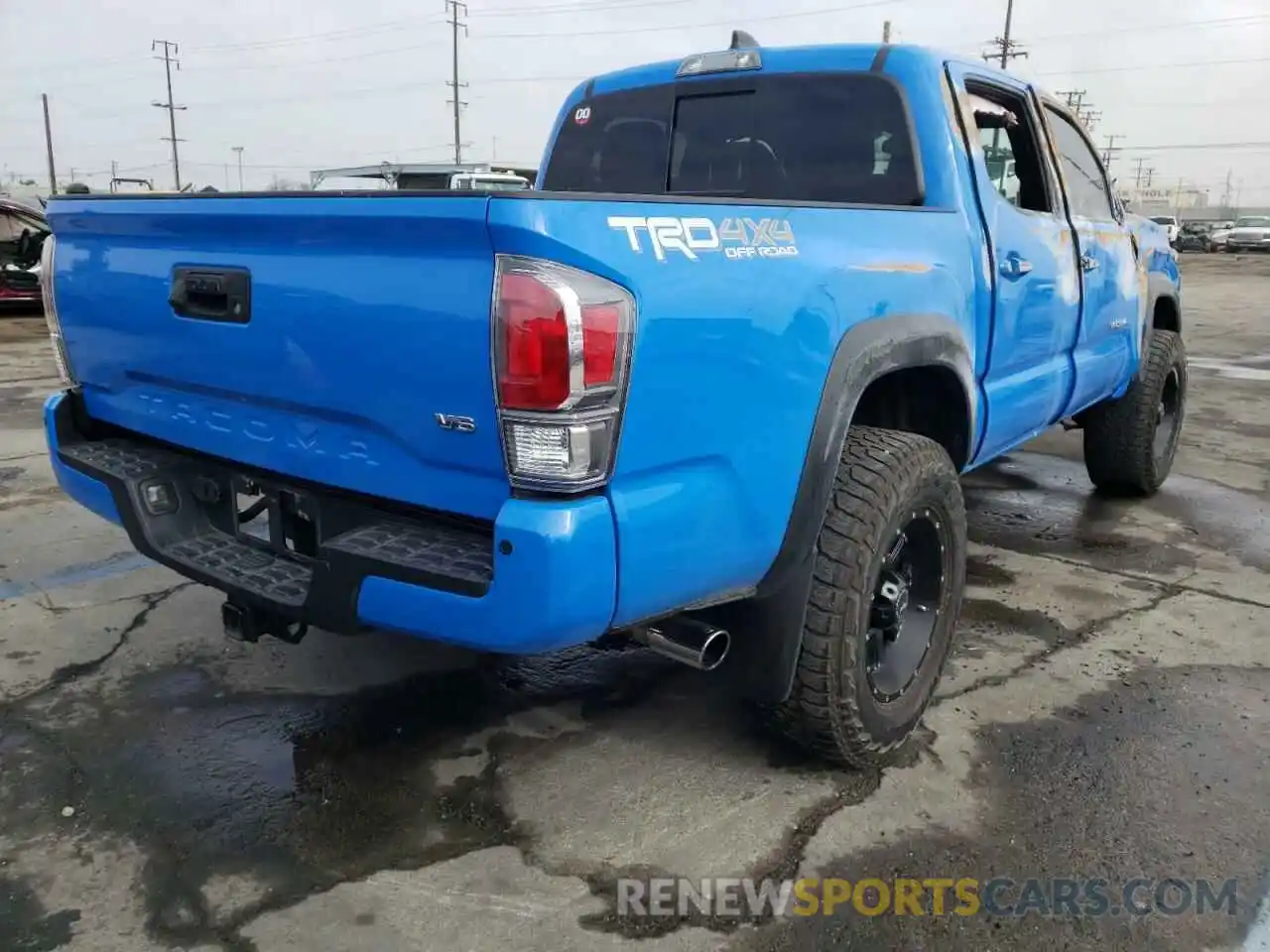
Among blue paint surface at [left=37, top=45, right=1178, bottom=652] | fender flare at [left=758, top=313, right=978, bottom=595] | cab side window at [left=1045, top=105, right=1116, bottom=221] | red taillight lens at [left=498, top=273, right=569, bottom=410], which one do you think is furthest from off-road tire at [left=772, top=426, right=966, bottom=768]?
cab side window at [left=1045, top=105, right=1116, bottom=221]

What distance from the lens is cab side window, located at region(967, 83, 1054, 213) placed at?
11.9 ft

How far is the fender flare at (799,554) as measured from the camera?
239cm

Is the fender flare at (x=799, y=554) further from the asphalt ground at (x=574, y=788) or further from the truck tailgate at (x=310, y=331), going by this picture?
the truck tailgate at (x=310, y=331)

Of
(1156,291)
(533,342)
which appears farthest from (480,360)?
(1156,291)

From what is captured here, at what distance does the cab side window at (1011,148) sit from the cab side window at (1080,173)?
0.68 feet

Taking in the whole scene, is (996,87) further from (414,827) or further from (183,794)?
(183,794)

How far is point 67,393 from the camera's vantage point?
304 cm

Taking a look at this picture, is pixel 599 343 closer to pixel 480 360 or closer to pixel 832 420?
pixel 480 360

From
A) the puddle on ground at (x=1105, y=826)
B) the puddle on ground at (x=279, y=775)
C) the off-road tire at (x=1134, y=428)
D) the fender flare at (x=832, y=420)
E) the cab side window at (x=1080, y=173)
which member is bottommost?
the puddle on ground at (x=279, y=775)

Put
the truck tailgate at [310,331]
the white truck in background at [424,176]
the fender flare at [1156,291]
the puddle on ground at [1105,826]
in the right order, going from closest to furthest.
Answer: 1. the truck tailgate at [310,331]
2. the puddle on ground at [1105,826]
3. the fender flare at [1156,291]
4. the white truck in background at [424,176]

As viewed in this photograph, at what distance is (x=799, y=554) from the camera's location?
2412 mm

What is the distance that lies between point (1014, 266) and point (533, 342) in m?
2.26

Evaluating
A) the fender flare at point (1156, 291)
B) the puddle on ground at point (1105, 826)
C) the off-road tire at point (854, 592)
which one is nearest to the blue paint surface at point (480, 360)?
the off-road tire at point (854, 592)

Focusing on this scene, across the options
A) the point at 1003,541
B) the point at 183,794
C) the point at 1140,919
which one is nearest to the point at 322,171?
the point at 1003,541
